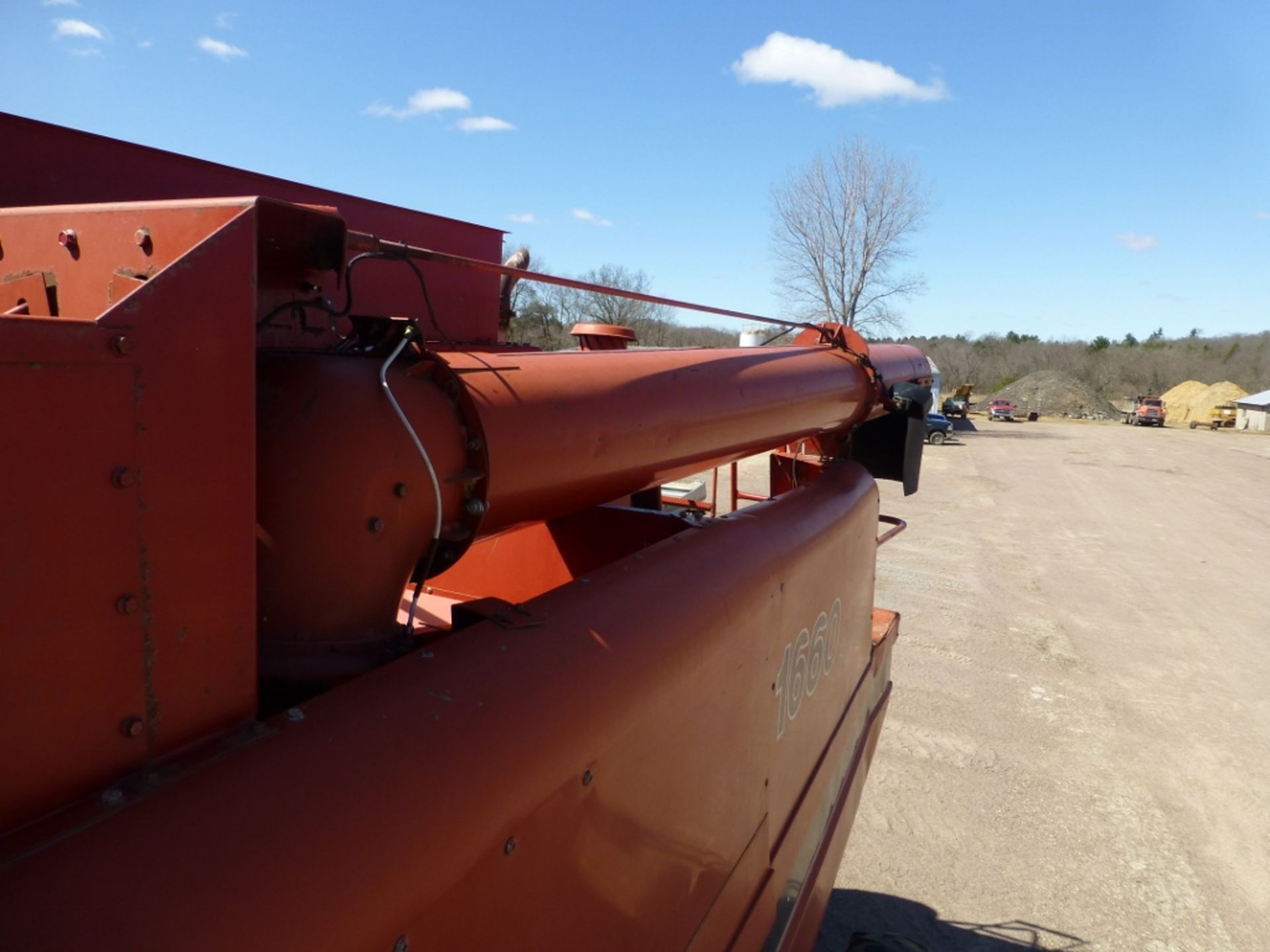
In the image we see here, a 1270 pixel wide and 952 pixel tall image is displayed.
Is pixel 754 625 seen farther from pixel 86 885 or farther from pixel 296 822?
pixel 86 885

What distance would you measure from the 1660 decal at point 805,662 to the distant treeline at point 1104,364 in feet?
177

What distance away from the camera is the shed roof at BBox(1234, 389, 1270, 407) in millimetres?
41375

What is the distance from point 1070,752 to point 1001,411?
38868 mm

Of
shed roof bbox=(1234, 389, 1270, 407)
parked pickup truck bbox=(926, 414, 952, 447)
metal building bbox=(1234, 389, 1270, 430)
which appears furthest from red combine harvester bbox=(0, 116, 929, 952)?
shed roof bbox=(1234, 389, 1270, 407)

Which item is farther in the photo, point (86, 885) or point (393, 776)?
point (393, 776)

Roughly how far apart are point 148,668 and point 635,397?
111 centimetres

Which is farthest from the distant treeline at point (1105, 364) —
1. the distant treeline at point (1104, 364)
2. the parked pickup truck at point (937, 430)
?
the parked pickup truck at point (937, 430)

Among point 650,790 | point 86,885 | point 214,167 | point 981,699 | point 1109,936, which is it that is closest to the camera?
point 86,885

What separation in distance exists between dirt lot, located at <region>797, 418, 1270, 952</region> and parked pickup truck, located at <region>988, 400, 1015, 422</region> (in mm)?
29476

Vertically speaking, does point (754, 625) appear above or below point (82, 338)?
below

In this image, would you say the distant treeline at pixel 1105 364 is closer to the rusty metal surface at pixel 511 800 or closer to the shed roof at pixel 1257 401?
the shed roof at pixel 1257 401

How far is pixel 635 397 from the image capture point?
6.07 feet

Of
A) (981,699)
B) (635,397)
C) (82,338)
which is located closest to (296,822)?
(82,338)

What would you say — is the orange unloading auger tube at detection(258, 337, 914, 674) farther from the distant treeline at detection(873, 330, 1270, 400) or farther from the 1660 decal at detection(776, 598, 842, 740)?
the distant treeline at detection(873, 330, 1270, 400)
